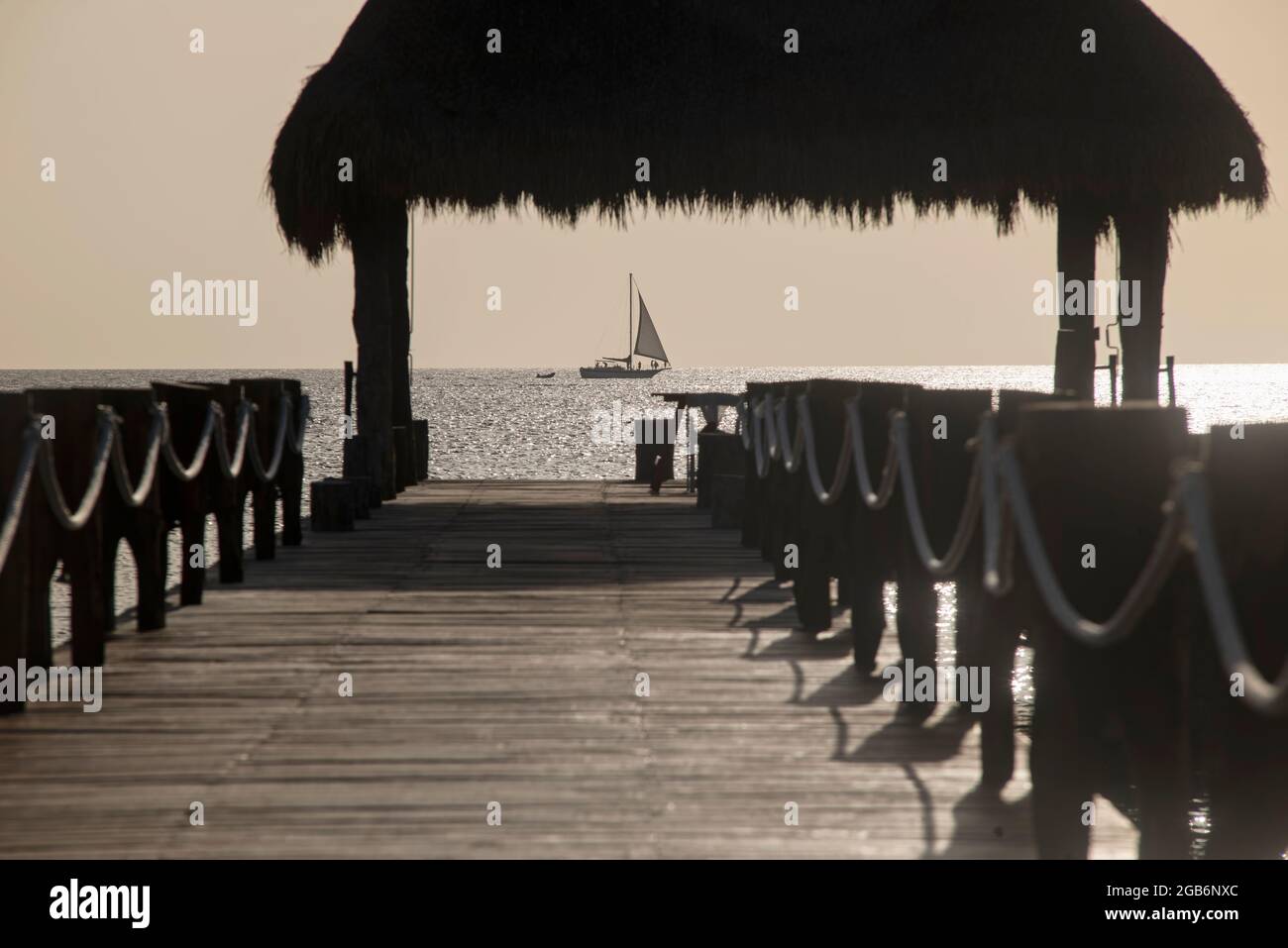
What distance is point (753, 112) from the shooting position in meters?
14.8

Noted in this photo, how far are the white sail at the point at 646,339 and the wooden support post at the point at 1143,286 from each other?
255ft

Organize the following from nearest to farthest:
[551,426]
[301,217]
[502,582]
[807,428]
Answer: [807,428], [502,582], [301,217], [551,426]

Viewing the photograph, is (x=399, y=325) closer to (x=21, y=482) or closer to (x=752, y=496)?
(x=752, y=496)

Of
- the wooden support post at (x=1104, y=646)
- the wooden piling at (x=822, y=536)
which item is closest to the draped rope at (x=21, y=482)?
the wooden support post at (x=1104, y=646)

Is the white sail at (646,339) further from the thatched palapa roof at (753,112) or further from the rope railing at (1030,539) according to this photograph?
the rope railing at (1030,539)

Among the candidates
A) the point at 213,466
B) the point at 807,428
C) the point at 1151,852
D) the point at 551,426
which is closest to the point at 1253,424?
the point at 1151,852

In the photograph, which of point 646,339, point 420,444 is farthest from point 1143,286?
point 646,339

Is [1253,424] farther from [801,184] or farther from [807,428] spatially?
[801,184]

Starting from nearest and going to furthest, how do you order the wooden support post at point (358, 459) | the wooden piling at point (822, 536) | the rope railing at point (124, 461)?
the rope railing at point (124, 461)
the wooden piling at point (822, 536)
the wooden support post at point (358, 459)

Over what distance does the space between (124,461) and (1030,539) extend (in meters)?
4.38

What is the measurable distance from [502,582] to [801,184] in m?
6.44

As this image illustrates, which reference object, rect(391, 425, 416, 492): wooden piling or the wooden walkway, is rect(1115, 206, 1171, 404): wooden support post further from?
the wooden walkway

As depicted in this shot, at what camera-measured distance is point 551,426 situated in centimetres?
8519

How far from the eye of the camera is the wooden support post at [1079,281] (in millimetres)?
15930
